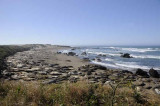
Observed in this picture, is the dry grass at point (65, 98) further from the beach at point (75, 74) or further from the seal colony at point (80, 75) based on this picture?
the beach at point (75, 74)

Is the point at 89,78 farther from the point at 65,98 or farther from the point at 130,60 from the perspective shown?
the point at 130,60

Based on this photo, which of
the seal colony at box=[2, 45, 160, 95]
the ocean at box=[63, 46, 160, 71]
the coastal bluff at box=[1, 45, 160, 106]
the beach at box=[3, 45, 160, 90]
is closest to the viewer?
the coastal bluff at box=[1, 45, 160, 106]

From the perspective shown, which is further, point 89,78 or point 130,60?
point 130,60

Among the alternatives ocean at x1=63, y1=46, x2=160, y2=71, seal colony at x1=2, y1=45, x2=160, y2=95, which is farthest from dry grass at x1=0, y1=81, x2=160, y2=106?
ocean at x1=63, y1=46, x2=160, y2=71

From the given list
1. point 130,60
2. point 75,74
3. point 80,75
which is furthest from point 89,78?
point 130,60

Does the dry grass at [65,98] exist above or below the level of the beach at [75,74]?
above

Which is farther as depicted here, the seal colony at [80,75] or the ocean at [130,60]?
the ocean at [130,60]

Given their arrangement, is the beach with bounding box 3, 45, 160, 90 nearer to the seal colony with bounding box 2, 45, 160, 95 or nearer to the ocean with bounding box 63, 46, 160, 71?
the seal colony with bounding box 2, 45, 160, 95

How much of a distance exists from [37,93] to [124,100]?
2.85m

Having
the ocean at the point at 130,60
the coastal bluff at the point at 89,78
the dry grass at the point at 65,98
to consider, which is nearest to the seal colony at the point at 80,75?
the coastal bluff at the point at 89,78

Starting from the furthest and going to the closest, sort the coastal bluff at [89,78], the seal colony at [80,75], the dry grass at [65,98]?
1. the seal colony at [80,75]
2. the coastal bluff at [89,78]
3. the dry grass at [65,98]

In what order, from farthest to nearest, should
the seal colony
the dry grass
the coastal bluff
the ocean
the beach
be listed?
1. the ocean
2. the beach
3. the seal colony
4. the coastal bluff
5. the dry grass

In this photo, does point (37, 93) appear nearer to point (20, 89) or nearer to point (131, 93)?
point (20, 89)

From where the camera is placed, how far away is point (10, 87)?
5.00m
